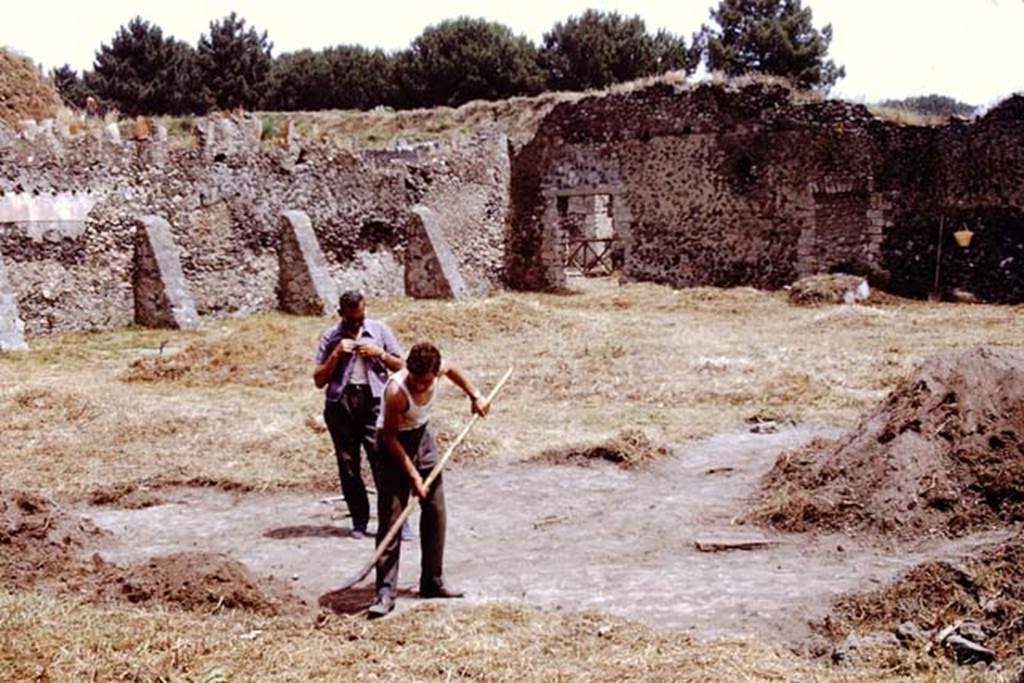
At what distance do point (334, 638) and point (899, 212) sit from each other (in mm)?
20299

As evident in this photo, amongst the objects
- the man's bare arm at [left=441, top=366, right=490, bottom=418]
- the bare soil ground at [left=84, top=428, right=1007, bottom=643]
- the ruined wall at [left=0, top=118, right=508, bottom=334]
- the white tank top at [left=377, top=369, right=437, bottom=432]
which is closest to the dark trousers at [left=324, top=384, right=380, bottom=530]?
the bare soil ground at [left=84, top=428, right=1007, bottom=643]

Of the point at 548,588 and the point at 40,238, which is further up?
the point at 40,238

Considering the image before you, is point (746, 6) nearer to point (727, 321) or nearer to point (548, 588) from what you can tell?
point (727, 321)

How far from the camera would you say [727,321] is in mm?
19438

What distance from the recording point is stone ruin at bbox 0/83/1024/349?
17.8m

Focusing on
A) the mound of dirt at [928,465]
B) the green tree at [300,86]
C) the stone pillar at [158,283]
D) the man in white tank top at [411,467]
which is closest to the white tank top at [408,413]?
the man in white tank top at [411,467]

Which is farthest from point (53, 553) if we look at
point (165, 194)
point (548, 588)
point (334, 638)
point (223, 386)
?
point (165, 194)

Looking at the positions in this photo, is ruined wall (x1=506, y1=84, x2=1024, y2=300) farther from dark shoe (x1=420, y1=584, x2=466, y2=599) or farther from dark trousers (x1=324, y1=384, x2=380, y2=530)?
dark shoe (x1=420, y1=584, x2=466, y2=599)

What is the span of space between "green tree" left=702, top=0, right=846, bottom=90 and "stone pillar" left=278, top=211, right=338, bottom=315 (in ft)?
108

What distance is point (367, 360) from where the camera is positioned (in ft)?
25.1

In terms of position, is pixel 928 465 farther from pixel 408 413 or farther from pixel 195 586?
pixel 195 586

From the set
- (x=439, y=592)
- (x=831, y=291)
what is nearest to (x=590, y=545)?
(x=439, y=592)

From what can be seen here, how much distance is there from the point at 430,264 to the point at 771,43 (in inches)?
1256

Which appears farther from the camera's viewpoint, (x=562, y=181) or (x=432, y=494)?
(x=562, y=181)
